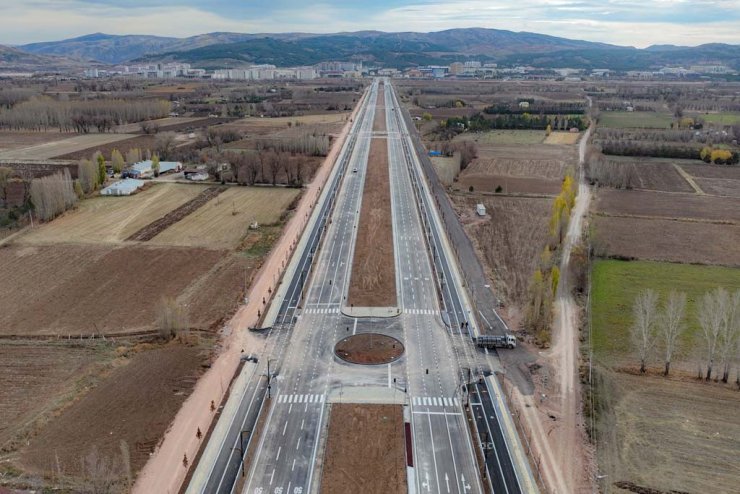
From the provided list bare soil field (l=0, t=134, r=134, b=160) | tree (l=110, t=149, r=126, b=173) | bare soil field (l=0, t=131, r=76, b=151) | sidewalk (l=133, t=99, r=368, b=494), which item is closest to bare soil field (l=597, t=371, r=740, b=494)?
sidewalk (l=133, t=99, r=368, b=494)

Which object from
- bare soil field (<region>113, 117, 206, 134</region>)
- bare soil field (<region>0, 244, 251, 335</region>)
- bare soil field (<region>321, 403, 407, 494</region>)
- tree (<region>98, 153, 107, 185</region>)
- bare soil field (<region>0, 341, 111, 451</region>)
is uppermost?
bare soil field (<region>113, 117, 206, 134</region>)

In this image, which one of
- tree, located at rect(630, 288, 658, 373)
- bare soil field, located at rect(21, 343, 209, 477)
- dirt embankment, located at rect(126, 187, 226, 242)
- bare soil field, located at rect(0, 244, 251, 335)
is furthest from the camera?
dirt embankment, located at rect(126, 187, 226, 242)

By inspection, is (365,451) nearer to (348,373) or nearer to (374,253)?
(348,373)

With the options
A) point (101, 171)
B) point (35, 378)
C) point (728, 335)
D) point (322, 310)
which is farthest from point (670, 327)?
point (101, 171)

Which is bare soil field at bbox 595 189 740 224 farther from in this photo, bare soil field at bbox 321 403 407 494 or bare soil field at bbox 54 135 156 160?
bare soil field at bbox 54 135 156 160

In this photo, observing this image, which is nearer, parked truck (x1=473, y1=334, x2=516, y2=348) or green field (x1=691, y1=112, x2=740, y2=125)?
parked truck (x1=473, y1=334, x2=516, y2=348)

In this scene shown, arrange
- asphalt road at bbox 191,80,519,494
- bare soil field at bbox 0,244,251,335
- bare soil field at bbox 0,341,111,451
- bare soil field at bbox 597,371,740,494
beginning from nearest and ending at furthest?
bare soil field at bbox 597,371,740,494 < asphalt road at bbox 191,80,519,494 < bare soil field at bbox 0,341,111,451 < bare soil field at bbox 0,244,251,335

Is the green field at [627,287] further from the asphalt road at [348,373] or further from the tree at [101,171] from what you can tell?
the tree at [101,171]
